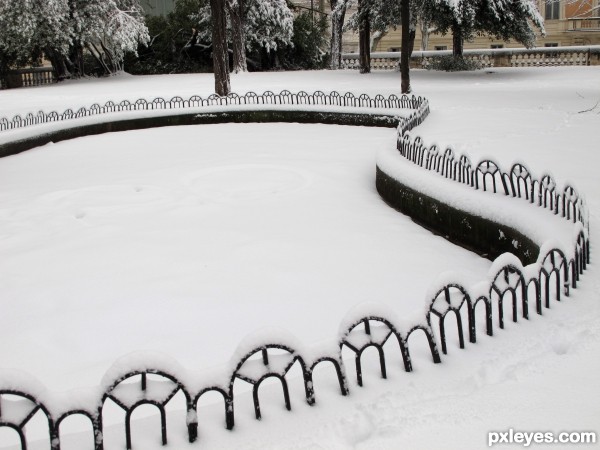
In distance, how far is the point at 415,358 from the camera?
390 cm

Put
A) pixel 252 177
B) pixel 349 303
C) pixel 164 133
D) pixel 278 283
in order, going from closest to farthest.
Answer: pixel 349 303 → pixel 278 283 → pixel 252 177 → pixel 164 133

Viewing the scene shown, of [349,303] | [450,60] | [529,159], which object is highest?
[450,60]

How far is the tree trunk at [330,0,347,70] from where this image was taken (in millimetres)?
31266

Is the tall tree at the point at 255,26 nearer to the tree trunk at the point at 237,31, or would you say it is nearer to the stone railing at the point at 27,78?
the tree trunk at the point at 237,31

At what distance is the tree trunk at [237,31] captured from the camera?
100 feet

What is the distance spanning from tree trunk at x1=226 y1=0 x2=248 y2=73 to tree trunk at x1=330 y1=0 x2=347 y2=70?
4532 millimetres

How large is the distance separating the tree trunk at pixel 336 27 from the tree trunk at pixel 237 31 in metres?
4.53

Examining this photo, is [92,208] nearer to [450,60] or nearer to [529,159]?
[529,159]

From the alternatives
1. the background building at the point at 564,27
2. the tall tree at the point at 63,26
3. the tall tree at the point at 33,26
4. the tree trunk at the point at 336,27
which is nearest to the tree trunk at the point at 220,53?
the tall tree at the point at 63,26

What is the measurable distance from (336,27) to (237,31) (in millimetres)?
5166

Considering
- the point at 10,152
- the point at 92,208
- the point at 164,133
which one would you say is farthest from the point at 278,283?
the point at 164,133

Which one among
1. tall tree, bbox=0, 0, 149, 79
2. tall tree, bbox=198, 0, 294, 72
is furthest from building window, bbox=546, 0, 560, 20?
tall tree, bbox=0, 0, 149, 79

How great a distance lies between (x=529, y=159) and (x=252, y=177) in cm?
459

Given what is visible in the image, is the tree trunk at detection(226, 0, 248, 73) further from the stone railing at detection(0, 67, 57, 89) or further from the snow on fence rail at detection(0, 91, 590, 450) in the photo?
the snow on fence rail at detection(0, 91, 590, 450)
